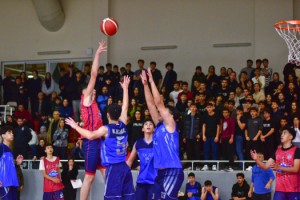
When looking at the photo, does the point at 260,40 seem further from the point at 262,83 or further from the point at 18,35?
the point at 18,35

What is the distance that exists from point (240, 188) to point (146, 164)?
564 cm

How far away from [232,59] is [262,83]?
12.3ft

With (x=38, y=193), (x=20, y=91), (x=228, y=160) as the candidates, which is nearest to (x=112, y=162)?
(x=228, y=160)

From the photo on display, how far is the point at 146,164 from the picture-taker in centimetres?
1030

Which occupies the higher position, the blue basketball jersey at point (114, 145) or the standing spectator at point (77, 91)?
the standing spectator at point (77, 91)

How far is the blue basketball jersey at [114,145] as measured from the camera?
936 cm

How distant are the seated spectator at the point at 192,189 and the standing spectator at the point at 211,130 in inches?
34.9

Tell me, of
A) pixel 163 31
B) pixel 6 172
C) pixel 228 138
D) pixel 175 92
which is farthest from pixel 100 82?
pixel 6 172

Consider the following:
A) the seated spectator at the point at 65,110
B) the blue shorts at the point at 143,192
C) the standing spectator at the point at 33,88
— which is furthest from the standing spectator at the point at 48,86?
the blue shorts at the point at 143,192

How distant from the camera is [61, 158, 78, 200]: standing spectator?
648 inches

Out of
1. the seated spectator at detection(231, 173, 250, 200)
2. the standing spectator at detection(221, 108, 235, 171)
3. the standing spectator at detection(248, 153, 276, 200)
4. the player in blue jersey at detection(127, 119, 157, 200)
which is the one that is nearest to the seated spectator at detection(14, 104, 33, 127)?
the standing spectator at detection(221, 108, 235, 171)

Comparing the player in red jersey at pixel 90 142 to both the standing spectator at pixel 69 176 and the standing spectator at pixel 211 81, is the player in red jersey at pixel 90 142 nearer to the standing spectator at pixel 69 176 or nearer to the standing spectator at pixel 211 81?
the standing spectator at pixel 69 176

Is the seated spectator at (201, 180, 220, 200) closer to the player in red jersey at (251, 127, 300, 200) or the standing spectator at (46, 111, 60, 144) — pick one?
the player in red jersey at (251, 127, 300, 200)

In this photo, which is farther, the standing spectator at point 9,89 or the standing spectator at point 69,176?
the standing spectator at point 9,89
